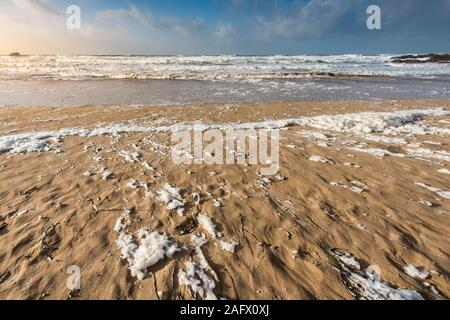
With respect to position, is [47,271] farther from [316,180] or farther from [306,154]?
[306,154]

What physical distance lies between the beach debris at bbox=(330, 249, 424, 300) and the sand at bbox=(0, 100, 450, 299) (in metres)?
0.01

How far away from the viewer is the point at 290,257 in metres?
3.68

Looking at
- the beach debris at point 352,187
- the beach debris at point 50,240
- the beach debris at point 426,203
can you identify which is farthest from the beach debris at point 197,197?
the beach debris at point 426,203

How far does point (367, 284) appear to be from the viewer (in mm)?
3275

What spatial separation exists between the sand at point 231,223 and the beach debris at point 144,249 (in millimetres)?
34

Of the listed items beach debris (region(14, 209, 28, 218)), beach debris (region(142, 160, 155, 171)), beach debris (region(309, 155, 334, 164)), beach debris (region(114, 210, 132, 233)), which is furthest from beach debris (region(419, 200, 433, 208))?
beach debris (region(14, 209, 28, 218))

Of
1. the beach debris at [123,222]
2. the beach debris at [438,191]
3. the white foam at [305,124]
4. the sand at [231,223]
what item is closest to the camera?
the sand at [231,223]

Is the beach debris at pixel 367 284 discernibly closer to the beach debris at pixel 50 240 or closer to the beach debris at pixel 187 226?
the beach debris at pixel 187 226

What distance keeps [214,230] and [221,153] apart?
3124mm

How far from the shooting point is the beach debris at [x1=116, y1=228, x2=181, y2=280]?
3531 millimetres

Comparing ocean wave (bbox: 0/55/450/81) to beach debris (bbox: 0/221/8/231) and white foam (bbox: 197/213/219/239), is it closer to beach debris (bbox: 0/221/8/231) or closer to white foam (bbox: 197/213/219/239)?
white foam (bbox: 197/213/219/239)

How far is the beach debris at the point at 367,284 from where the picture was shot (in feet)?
10.2

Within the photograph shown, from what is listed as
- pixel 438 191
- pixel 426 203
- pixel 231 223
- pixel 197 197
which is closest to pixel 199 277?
pixel 231 223

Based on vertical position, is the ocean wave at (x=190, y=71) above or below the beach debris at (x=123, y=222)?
above
